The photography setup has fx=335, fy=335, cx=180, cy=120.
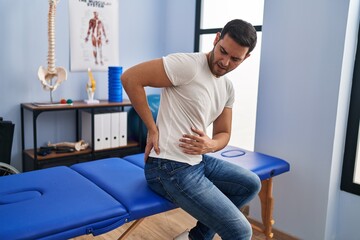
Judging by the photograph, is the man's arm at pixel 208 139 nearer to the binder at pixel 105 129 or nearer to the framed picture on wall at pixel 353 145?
the framed picture on wall at pixel 353 145

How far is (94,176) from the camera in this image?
1.60m

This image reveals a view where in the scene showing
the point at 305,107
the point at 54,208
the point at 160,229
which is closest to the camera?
the point at 54,208

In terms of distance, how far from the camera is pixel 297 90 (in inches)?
83.3

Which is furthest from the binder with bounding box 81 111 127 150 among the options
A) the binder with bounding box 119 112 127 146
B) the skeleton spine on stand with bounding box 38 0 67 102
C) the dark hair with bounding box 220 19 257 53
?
the dark hair with bounding box 220 19 257 53

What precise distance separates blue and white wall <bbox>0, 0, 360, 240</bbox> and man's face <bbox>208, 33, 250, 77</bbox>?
84 cm

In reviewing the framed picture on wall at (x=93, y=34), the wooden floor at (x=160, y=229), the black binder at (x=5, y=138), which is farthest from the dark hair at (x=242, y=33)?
the framed picture on wall at (x=93, y=34)

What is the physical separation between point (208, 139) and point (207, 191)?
0.75ft

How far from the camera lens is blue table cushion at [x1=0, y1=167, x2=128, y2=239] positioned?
1.11 metres

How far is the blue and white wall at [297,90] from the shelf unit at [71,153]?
0.13 metres

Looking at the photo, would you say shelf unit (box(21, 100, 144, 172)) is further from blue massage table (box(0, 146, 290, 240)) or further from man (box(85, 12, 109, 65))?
blue massage table (box(0, 146, 290, 240))

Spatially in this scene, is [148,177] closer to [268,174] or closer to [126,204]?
[126,204]

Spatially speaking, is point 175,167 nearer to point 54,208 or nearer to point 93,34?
point 54,208

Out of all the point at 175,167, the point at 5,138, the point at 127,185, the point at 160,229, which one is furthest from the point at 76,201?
the point at 5,138

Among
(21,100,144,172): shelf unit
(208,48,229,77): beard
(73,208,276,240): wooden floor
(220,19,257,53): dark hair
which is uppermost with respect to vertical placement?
(220,19,257,53): dark hair
